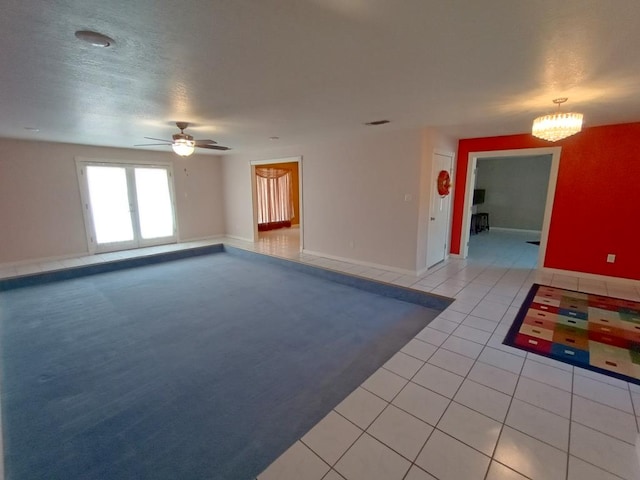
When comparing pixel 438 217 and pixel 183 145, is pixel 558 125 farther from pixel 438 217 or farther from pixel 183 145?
pixel 183 145

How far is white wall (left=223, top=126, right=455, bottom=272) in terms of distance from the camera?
14.7ft

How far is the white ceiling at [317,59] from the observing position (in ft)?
4.62

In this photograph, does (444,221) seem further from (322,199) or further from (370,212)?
(322,199)

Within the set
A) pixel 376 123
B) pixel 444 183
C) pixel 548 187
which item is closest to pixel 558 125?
pixel 376 123

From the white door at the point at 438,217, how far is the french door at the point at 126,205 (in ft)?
20.2

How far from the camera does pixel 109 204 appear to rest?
6.25 meters

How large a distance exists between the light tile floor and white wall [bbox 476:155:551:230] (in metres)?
7.29

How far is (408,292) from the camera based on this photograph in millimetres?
4062

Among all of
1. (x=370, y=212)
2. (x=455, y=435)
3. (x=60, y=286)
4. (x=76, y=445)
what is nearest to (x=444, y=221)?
(x=370, y=212)

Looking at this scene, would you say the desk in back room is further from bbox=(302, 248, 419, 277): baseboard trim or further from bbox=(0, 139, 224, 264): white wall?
bbox=(0, 139, 224, 264): white wall

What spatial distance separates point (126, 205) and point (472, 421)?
7441mm

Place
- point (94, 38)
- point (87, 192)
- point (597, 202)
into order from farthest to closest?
point (87, 192), point (597, 202), point (94, 38)

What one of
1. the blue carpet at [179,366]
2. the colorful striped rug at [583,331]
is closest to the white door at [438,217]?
the blue carpet at [179,366]

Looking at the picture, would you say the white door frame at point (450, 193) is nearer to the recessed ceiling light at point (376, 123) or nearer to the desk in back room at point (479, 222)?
the recessed ceiling light at point (376, 123)
